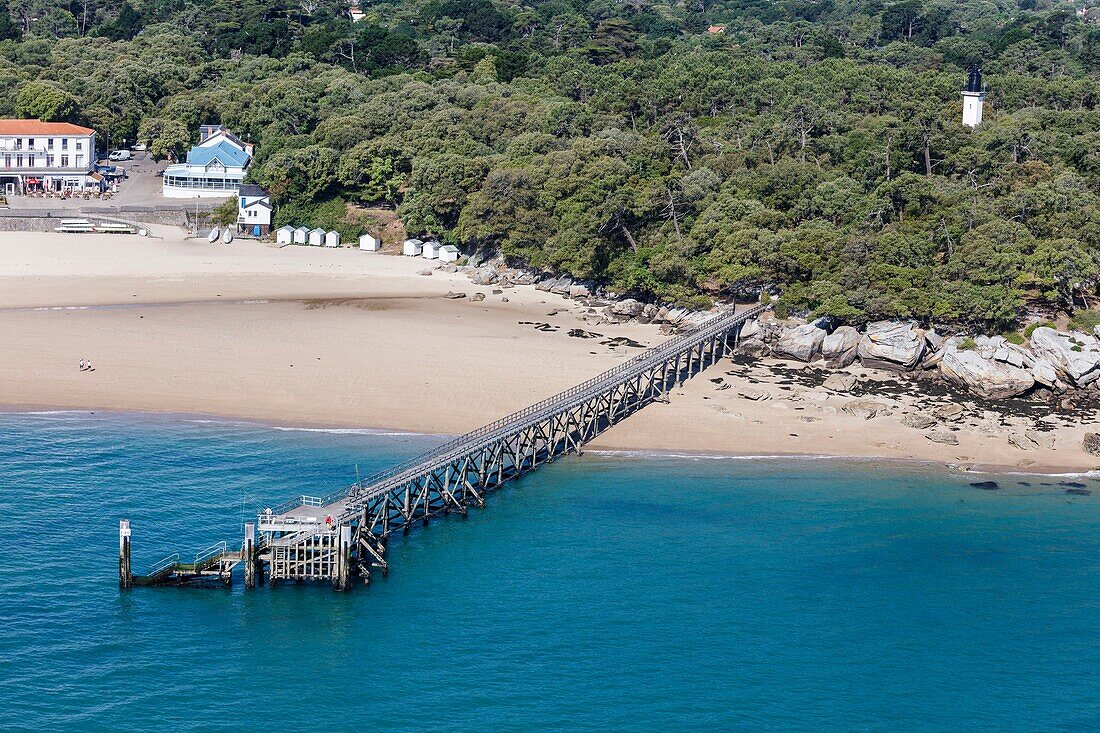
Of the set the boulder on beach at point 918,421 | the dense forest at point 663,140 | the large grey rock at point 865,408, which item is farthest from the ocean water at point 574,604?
the dense forest at point 663,140

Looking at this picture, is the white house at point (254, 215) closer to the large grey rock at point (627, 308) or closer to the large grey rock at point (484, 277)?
the large grey rock at point (484, 277)

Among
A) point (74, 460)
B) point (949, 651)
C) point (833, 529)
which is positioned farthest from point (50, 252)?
point (949, 651)

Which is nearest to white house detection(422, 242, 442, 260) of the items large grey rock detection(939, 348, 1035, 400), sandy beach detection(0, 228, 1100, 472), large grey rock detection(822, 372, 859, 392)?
sandy beach detection(0, 228, 1100, 472)

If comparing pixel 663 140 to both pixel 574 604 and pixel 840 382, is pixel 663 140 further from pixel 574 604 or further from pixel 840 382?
pixel 574 604

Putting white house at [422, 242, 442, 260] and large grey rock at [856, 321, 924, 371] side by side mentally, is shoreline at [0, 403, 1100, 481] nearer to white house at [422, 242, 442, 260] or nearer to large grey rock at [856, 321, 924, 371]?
large grey rock at [856, 321, 924, 371]

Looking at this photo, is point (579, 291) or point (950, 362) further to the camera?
point (579, 291)

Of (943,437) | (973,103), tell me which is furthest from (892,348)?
(973,103)
